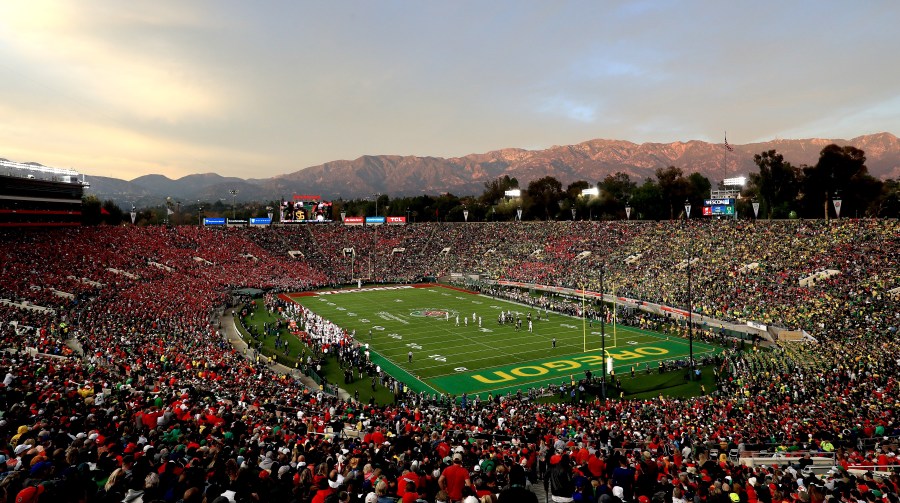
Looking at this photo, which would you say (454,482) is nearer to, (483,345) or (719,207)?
(483,345)

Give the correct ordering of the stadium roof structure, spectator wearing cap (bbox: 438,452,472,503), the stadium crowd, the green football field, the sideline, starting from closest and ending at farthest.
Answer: spectator wearing cap (bbox: 438,452,472,503), the stadium crowd, the sideline, the green football field, the stadium roof structure

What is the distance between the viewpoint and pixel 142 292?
132 feet

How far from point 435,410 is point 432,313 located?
2473cm

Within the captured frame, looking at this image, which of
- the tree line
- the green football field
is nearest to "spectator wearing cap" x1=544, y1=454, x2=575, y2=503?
the green football field

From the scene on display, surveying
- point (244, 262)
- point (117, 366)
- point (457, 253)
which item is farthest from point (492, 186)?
point (117, 366)

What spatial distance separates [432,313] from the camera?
1773 inches

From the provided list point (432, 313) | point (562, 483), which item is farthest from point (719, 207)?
point (562, 483)

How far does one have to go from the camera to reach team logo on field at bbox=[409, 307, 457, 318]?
4375 centimetres

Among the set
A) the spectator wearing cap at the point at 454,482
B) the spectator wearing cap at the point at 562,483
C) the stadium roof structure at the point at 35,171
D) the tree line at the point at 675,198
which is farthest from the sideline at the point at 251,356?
the tree line at the point at 675,198

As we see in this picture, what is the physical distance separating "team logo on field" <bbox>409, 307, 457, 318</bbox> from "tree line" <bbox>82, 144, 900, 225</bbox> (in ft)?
147

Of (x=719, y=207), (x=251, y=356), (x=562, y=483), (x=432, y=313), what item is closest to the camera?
(x=562, y=483)

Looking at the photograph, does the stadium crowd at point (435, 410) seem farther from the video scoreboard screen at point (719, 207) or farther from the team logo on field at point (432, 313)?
the team logo on field at point (432, 313)

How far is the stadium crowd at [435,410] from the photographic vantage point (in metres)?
6.88

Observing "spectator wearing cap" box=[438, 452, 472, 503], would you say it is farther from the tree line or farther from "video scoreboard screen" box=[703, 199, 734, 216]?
the tree line
